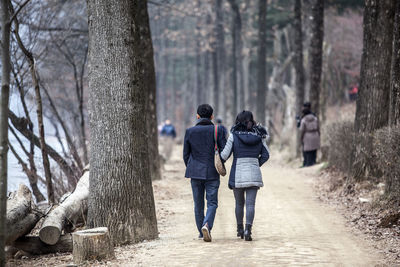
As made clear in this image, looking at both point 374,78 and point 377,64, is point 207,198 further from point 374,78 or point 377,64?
point 377,64

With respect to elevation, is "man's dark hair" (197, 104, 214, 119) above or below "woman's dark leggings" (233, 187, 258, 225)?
above

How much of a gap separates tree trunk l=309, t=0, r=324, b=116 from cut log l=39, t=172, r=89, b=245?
12.7 m

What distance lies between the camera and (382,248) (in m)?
8.04

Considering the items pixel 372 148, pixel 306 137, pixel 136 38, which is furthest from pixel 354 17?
pixel 136 38

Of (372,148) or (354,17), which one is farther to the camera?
(354,17)

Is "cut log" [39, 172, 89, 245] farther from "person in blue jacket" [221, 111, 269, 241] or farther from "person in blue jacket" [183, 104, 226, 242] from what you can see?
"person in blue jacket" [221, 111, 269, 241]

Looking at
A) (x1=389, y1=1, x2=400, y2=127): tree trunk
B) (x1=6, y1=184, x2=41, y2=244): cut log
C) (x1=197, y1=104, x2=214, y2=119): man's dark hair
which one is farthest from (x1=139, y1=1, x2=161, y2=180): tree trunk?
(x1=197, y1=104, x2=214, y2=119): man's dark hair

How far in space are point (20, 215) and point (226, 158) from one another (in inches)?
127

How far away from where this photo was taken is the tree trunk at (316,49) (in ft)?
70.2

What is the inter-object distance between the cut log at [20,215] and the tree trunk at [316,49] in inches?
577

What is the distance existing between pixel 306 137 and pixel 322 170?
2063mm

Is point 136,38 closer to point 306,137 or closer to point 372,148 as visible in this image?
point 372,148

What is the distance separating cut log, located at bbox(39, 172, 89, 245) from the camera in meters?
8.49

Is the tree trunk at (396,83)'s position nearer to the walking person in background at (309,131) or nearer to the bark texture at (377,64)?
the bark texture at (377,64)
